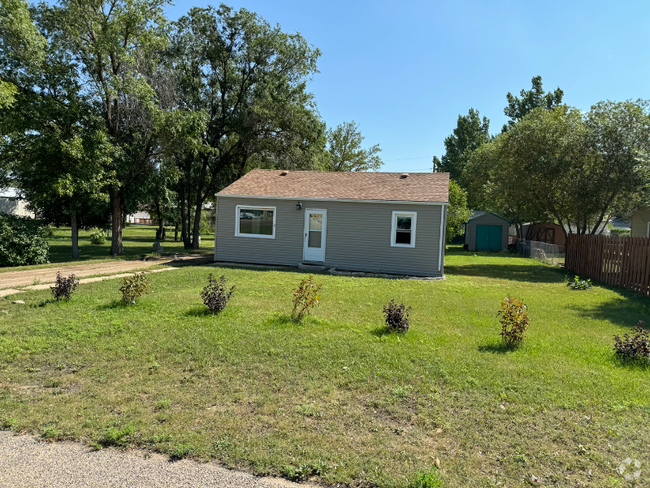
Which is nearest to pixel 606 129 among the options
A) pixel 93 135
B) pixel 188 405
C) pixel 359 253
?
A: pixel 359 253

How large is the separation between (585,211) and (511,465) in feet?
55.3

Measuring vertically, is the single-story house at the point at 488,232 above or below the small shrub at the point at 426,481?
above

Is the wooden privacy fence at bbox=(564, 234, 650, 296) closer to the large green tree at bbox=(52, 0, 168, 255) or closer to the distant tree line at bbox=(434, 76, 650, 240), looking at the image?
the distant tree line at bbox=(434, 76, 650, 240)

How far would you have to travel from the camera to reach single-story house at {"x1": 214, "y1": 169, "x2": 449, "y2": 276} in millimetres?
14672

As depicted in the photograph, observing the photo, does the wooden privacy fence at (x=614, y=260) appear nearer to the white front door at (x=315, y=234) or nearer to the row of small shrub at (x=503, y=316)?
the row of small shrub at (x=503, y=316)

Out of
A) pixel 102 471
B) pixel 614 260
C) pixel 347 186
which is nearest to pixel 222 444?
pixel 102 471

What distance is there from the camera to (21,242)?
14.9 m

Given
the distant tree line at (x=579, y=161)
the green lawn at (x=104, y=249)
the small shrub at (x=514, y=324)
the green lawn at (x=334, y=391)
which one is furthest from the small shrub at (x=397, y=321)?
the green lawn at (x=104, y=249)

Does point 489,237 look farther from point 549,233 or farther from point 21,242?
point 21,242

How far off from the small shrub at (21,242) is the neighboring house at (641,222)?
24.3m

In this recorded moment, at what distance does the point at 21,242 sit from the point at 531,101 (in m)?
48.3

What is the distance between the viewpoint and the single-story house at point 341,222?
14.7 m

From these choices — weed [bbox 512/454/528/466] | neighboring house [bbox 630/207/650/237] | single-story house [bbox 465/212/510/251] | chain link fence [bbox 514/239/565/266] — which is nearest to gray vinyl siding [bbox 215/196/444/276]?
chain link fence [bbox 514/239/565/266]

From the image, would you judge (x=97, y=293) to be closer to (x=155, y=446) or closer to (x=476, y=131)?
(x=155, y=446)
